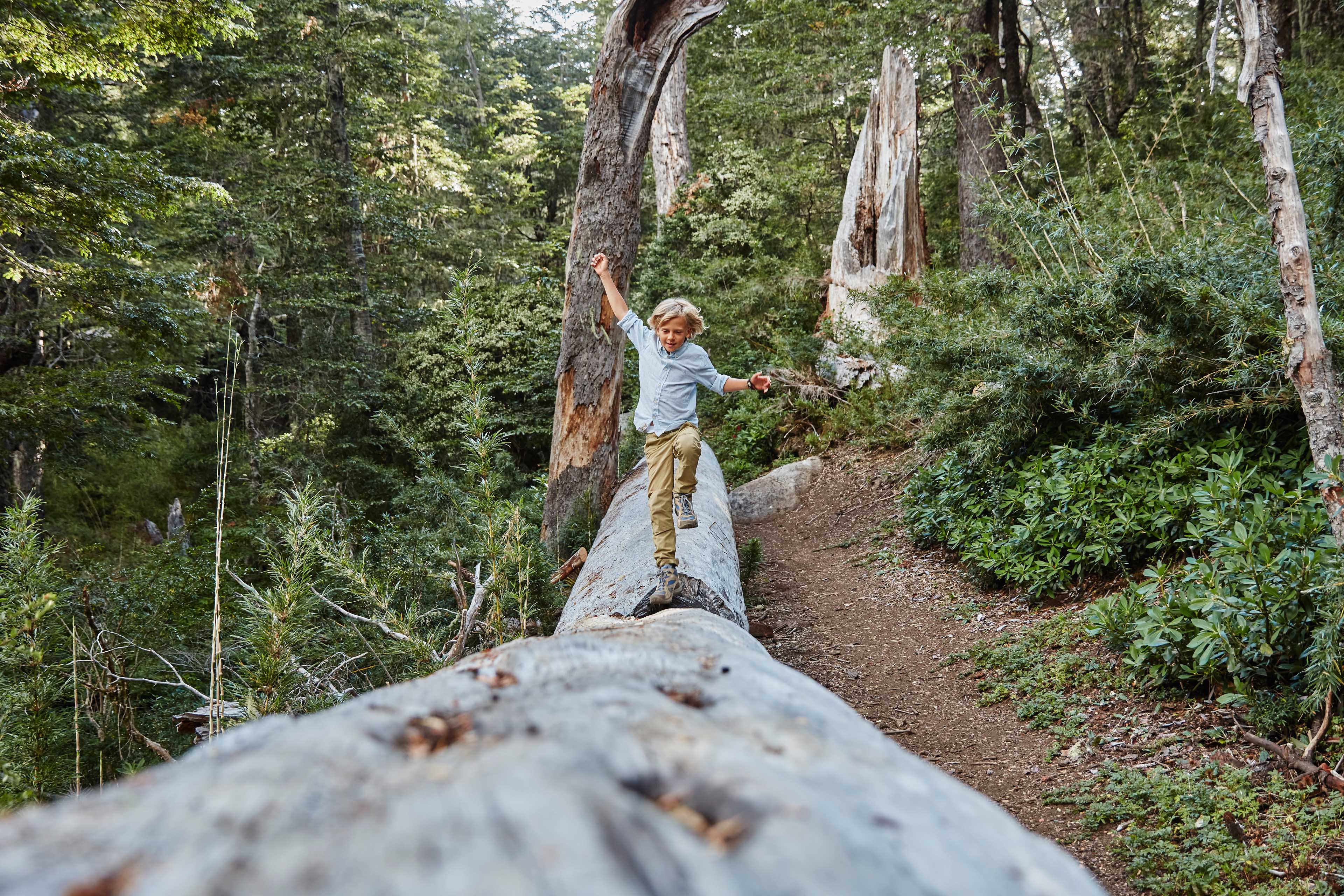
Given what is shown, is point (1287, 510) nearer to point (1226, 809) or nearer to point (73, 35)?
point (1226, 809)

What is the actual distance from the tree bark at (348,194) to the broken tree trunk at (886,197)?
846cm

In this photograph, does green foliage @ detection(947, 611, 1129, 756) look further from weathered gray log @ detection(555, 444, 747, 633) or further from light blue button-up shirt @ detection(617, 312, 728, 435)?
light blue button-up shirt @ detection(617, 312, 728, 435)

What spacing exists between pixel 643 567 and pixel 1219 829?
316cm

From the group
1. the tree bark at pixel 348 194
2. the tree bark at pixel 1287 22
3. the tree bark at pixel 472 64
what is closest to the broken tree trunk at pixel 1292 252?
the tree bark at pixel 1287 22

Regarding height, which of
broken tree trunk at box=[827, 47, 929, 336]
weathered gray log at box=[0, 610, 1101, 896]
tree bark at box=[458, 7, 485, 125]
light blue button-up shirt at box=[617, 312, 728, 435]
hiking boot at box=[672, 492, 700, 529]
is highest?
tree bark at box=[458, 7, 485, 125]

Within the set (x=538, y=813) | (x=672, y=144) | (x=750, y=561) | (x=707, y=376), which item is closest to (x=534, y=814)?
(x=538, y=813)

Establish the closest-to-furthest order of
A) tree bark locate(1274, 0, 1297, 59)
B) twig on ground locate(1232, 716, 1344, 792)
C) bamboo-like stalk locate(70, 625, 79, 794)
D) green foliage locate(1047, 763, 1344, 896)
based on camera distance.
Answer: bamboo-like stalk locate(70, 625, 79, 794), green foliage locate(1047, 763, 1344, 896), twig on ground locate(1232, 716, 1344, 792), tree bark locate(1274, 0, 1297, 59)

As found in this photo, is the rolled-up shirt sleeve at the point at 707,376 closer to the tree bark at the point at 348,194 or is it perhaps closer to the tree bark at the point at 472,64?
the tree bark at the point at 348,194

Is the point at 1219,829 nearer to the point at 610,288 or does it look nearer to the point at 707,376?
the point at 707,376

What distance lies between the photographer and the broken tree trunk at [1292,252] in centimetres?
347

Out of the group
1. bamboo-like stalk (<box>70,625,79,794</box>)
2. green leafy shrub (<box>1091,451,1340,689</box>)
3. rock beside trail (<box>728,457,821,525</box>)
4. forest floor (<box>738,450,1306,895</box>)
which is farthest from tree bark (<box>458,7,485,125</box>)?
green leafy shrub (<box>1091,451,1340,689</box>)

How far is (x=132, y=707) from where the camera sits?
3.52 metres

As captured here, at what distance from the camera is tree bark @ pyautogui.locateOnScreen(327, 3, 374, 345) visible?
1322 centimetres

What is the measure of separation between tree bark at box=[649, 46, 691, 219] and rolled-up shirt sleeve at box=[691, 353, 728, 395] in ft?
37.1
